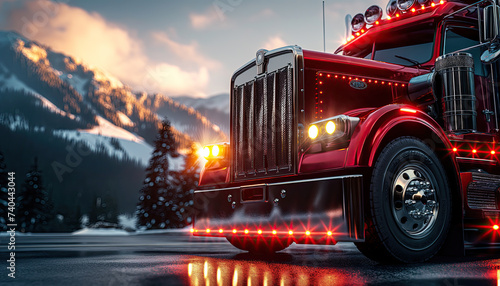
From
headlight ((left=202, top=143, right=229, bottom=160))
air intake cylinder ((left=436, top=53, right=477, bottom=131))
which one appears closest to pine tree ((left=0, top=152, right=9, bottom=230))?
headlight ((left=202, top=143, right=229, bottom=160))

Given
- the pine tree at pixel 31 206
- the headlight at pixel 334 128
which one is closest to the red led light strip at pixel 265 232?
the headlight at pixel 334 128

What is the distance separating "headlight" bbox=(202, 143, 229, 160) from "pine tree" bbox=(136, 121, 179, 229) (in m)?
30.9

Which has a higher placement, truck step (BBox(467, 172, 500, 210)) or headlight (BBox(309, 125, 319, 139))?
headlight (BBox(309, 125, 319, 139))

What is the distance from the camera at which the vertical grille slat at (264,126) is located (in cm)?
542

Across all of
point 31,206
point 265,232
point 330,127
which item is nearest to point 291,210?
point 265,232

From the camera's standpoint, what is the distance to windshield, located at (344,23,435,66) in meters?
6.30

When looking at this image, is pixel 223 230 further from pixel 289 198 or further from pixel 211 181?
pixel 289 198

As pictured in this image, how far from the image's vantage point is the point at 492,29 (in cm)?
527

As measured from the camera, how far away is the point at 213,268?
4648 millimetres

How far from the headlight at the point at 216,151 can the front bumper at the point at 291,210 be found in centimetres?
47

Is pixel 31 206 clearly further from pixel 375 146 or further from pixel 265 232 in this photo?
pixel 375 146

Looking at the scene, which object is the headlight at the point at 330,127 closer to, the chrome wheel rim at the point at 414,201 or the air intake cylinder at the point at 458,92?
the chrome wheel rim at the point at 414,201

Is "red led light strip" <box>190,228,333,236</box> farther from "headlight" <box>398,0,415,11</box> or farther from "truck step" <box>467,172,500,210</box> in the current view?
"headlight" <box>398,0,415,11</box>

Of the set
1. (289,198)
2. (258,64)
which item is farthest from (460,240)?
(258,64)
